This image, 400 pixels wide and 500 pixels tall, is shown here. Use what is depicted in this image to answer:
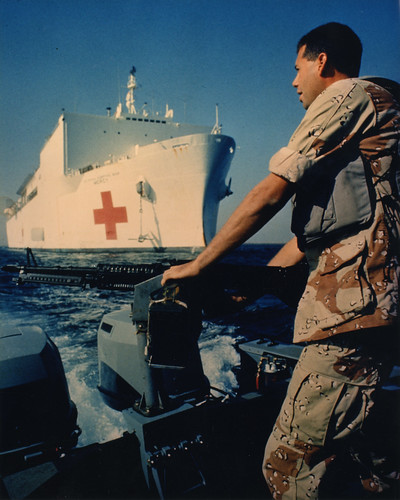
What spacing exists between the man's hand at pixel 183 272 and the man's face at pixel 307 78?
76 centimetres

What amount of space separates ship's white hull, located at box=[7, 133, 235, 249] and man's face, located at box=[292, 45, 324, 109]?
18.7 metres

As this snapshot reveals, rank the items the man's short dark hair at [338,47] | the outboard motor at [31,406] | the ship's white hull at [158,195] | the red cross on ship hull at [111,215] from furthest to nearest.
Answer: the red cross on ship hull at [111,215]
the ship's white hull at [158,195]
the outboard motor at [31,406]
the man's short dark hair at [338,47]

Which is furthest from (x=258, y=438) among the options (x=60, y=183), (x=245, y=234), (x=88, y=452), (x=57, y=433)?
(x=60, y=183)

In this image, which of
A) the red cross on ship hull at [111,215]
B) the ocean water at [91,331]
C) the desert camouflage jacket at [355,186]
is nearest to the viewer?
the desert camouflage jacket at [355,186]

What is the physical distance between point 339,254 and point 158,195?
66.1ft

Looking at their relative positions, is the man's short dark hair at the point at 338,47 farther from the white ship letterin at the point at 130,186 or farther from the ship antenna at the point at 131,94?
the ship antenna at the point at 131,94

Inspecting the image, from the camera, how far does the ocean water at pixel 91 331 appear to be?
354 centimetres

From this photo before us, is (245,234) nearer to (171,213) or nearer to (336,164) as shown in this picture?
(336,164)

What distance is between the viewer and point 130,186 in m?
20.9

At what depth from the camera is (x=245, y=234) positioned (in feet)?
3.55

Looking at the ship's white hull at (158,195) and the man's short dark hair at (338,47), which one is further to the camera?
the ship's white hull at (158,195)

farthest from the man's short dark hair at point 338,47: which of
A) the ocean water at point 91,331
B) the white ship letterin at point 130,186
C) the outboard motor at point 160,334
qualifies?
the white ship letterin at point 130,186

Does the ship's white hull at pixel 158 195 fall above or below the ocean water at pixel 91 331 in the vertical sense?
above

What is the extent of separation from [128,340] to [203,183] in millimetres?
18385
